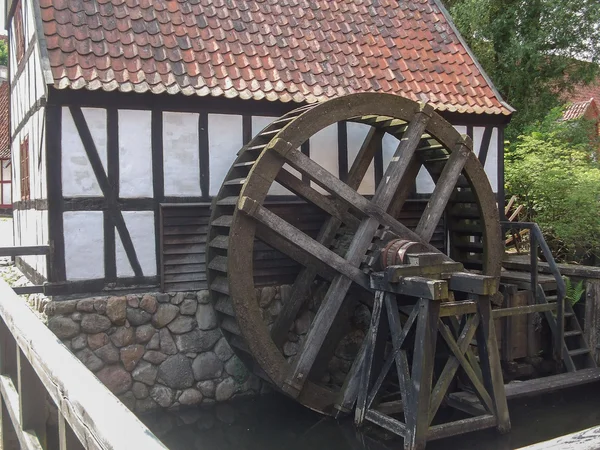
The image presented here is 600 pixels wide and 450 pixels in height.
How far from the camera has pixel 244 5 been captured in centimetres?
717

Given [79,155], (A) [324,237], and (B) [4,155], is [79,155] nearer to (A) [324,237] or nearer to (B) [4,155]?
(A) [324,237]

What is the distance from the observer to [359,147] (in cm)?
693

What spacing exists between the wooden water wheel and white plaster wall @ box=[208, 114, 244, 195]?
391 millimetres

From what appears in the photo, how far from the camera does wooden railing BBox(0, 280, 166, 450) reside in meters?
1.50

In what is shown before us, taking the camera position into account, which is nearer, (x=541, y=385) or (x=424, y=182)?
(x=541, y=385)

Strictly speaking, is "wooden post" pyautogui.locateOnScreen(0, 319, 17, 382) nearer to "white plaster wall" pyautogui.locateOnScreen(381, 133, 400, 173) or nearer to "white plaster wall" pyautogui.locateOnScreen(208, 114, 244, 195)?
"white plaster wall" pyautogui.locateOnScreen(208, 114, 244, 195)

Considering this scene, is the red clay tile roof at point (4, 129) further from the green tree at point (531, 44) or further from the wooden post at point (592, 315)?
the wooden post at point (592, 315)

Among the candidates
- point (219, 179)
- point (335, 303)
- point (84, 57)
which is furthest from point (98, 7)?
point (335, 303)

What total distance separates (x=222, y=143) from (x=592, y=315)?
→ 4720 mm

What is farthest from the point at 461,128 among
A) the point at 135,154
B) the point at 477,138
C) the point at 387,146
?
the point at 135,154

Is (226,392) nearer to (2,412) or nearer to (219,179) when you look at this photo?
(219,179)

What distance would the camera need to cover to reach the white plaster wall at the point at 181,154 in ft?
19.7

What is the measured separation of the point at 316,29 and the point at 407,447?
4787 millimetres

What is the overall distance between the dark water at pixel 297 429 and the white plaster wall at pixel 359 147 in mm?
2433
